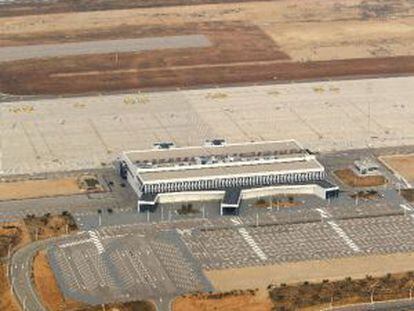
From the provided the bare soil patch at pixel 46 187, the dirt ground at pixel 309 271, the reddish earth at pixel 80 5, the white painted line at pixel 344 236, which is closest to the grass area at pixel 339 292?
the dirt ground at pixel 309 271

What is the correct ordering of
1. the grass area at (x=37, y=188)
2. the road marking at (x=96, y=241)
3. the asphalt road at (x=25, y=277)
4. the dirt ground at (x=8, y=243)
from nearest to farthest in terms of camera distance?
1. the dirt ground at (x=8, y=243)
2. the asphalt road at (x=25, y=277)
3. the road marking at (x=96, y=241)
4. the grass area at (x=37, y=188)

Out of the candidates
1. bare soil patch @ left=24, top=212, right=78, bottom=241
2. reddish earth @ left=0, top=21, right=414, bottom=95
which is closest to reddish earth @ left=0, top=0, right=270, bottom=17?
reddish earth @ left=0, top=21, right=414, bottom=95

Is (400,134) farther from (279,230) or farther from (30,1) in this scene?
(30,1)

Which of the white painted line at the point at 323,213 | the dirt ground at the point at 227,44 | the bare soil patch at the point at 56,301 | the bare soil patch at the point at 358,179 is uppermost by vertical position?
the bare soil patch at the point at 56,301

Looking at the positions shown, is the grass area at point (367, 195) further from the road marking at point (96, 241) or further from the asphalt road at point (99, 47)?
the asphalt road at point (99, 47)

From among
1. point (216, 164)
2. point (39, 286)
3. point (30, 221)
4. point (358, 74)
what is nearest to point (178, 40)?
point (358, 74)

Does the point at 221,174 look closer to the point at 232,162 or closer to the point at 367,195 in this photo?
the point at 232,162
